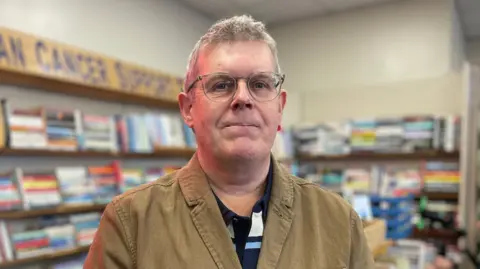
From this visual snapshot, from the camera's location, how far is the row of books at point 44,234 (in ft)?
8.58

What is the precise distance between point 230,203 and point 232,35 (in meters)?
0.43

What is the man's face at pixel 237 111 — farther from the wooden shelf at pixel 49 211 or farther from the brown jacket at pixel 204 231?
the wooden shelf at pixel 49 211

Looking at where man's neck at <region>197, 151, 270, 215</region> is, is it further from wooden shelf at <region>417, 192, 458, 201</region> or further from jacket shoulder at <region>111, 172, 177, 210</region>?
wooden shelf at <region>417, 192, 458, 201</region>

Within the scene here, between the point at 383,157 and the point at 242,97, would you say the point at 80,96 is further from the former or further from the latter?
the point at 383,157

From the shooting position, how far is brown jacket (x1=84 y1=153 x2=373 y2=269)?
93 cm

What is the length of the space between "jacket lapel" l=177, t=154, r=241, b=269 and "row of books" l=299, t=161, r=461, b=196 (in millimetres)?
3365

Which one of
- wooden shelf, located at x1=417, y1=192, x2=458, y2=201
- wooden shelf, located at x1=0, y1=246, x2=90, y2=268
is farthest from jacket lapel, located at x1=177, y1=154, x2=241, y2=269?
wooden shelf, located at x1=417, y1=192, x2=458, y2=201

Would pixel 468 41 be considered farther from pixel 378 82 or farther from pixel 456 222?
pixel 456 222

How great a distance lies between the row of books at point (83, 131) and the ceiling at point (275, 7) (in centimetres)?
161

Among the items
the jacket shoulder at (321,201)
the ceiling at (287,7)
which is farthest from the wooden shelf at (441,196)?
the jacket shoulder at (321,201)

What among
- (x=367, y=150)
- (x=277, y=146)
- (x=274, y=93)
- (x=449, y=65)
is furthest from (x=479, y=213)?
(x=274, y=93)

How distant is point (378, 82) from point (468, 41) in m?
2.37

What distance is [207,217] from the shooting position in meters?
0.99

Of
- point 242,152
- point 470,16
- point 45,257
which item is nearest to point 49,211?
point 45,257
